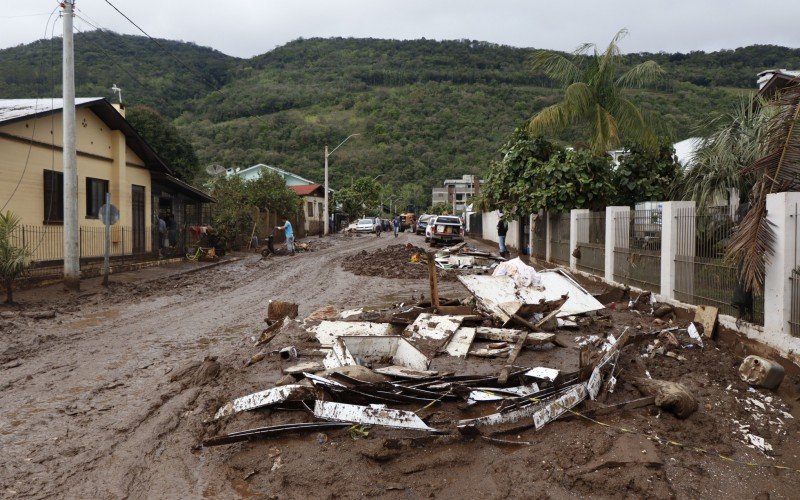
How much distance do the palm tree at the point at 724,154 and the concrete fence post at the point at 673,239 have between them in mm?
2951

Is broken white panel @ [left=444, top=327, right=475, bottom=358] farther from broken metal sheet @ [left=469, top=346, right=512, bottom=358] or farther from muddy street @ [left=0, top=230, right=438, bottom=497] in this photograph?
muddy street @ [left=0, top=230, right=438, bottom=497]

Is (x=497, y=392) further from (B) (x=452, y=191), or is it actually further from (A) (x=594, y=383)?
(B) (x=452, y=191)

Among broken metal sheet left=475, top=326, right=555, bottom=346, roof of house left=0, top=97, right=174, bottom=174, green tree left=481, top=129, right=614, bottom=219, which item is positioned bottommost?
broken metal sheet left=475, top=326, right=555, bottom=346

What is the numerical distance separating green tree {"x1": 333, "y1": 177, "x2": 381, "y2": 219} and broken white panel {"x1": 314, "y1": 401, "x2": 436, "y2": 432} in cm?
6970

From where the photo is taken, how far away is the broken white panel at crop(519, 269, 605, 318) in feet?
32.9

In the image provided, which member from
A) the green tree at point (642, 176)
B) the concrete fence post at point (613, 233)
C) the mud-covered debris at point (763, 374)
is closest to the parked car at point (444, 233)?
the green tree at point (642, 176)

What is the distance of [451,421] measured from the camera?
5441 mm

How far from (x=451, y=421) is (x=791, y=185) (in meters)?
5.17

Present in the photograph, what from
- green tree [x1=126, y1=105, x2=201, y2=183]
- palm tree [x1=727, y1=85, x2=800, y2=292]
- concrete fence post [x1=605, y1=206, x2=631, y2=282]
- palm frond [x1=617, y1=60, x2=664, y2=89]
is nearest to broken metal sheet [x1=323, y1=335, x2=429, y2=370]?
palm tree [x1=727, y1=85, x2=800, y2=292]

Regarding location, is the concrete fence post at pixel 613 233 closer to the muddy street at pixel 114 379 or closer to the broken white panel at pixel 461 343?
the muddy street at pixel 114 379

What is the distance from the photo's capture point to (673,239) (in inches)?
423

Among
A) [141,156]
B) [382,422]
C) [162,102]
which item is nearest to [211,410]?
[382,422]

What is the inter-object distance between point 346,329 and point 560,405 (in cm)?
362

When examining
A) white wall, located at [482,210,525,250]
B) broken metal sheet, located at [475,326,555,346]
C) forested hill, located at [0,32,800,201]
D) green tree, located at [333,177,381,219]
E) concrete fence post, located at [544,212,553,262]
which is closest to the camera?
broken metal sheet, located at [475,326,555,346]
